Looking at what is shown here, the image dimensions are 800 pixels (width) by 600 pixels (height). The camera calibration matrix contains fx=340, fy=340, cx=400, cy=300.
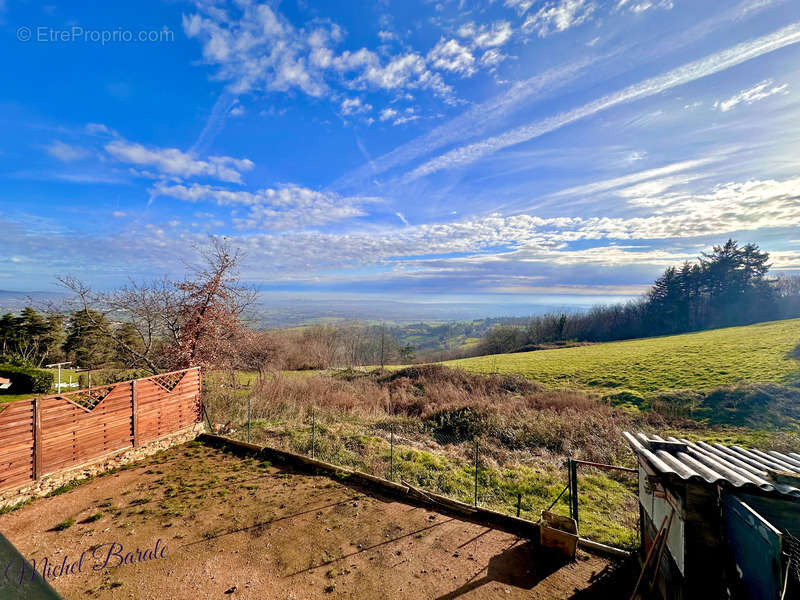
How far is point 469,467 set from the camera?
31.3 feet

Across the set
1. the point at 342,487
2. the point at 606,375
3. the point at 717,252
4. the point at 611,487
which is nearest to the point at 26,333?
the point at 342,487

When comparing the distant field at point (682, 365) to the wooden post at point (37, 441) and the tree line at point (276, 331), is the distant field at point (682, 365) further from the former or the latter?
the wooden post at point (37, 441)

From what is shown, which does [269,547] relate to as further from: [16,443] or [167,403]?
[167,403]

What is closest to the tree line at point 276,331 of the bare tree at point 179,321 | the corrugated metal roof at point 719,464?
the bare tree at point 179,321

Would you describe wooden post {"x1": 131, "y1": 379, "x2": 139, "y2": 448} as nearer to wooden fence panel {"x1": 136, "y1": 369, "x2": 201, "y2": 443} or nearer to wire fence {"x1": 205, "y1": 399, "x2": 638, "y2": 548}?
wooden fence panel {"x1": 136, "y1": 369, "x2": 201, "y2": 443}

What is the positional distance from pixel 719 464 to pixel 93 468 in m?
11.6

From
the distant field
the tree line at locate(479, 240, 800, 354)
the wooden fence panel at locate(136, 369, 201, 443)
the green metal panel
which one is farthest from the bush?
the tree line at locate(479, 240, 800, 354)

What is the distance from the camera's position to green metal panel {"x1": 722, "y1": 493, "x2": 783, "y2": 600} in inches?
120

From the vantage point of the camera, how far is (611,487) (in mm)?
8781

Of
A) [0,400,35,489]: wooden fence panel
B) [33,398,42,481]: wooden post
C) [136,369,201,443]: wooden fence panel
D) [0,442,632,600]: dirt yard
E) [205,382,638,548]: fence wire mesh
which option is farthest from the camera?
[136,369,201,443]: wooden fence panel

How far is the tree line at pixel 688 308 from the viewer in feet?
140

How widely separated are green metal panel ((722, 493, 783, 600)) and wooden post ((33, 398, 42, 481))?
11191 mm

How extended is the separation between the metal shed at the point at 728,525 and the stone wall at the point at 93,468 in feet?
35.2

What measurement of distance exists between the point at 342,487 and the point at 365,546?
202 cm
